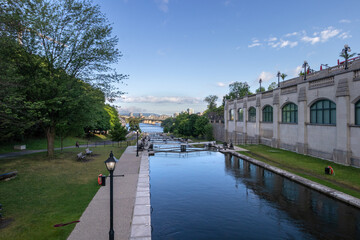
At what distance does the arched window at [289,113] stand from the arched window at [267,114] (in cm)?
409

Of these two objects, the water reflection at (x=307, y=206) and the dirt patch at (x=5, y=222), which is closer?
the dirt patch at (x=5, y=222)

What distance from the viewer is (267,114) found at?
36.0 m

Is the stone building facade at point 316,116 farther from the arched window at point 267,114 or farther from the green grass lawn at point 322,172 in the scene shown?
the green grass lawn at point 322,172

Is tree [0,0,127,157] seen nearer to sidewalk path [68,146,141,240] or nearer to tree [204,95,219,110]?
sidewalk path [68,146,141,240]

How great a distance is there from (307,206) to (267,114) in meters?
26.5

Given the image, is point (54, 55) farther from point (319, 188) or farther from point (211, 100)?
point (211, 100)

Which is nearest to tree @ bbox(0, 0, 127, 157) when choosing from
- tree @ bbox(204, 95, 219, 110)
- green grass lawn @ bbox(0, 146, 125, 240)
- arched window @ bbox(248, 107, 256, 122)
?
green grass lawn @ bbox(0, 146, 125, 240)

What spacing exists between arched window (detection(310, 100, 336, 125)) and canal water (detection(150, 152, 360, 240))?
34.1ft

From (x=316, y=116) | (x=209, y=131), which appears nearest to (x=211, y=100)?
(x=209, y=131)

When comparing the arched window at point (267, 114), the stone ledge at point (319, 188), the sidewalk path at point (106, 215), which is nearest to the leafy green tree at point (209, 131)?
the arched window at point (267, 114)

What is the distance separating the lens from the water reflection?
29.6ft

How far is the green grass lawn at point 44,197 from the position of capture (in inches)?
312

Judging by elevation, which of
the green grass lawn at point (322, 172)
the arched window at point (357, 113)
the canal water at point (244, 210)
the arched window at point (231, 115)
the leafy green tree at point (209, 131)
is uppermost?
the arched window at point (231, 115)

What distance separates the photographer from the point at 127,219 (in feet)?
29.1
